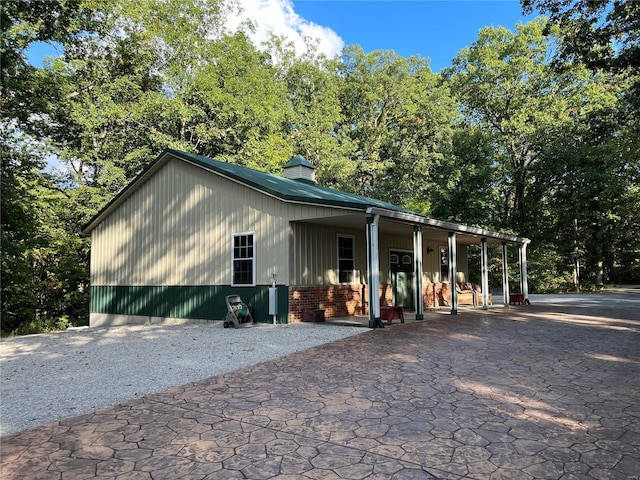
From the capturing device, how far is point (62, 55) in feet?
66.9

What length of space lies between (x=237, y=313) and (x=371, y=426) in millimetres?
7614

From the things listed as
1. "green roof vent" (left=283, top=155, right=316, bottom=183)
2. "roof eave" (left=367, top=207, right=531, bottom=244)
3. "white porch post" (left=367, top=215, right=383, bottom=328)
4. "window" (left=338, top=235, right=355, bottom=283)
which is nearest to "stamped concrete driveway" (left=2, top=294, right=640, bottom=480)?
"white porch post" (left=367, top=215, right=383, bottom=328)

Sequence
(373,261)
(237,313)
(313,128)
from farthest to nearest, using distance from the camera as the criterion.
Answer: (313,128) < (237,313) < (373,261)

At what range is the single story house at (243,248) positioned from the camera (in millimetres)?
11023

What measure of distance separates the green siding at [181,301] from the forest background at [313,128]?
3.67m

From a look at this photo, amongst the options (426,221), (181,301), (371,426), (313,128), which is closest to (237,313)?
(181,301)

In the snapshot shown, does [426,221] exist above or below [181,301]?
above

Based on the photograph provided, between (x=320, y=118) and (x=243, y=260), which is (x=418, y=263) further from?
(x=320, y=118)

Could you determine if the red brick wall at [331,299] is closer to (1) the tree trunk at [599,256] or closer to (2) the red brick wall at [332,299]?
(2) the red brick wall at [332,299]

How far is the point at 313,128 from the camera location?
95.7 feet

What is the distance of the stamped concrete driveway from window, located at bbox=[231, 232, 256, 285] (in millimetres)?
5277

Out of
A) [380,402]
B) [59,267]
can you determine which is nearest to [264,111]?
[59,267]

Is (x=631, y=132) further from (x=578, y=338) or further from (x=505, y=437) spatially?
(x=505, y=437)

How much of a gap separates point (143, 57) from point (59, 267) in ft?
40.2
